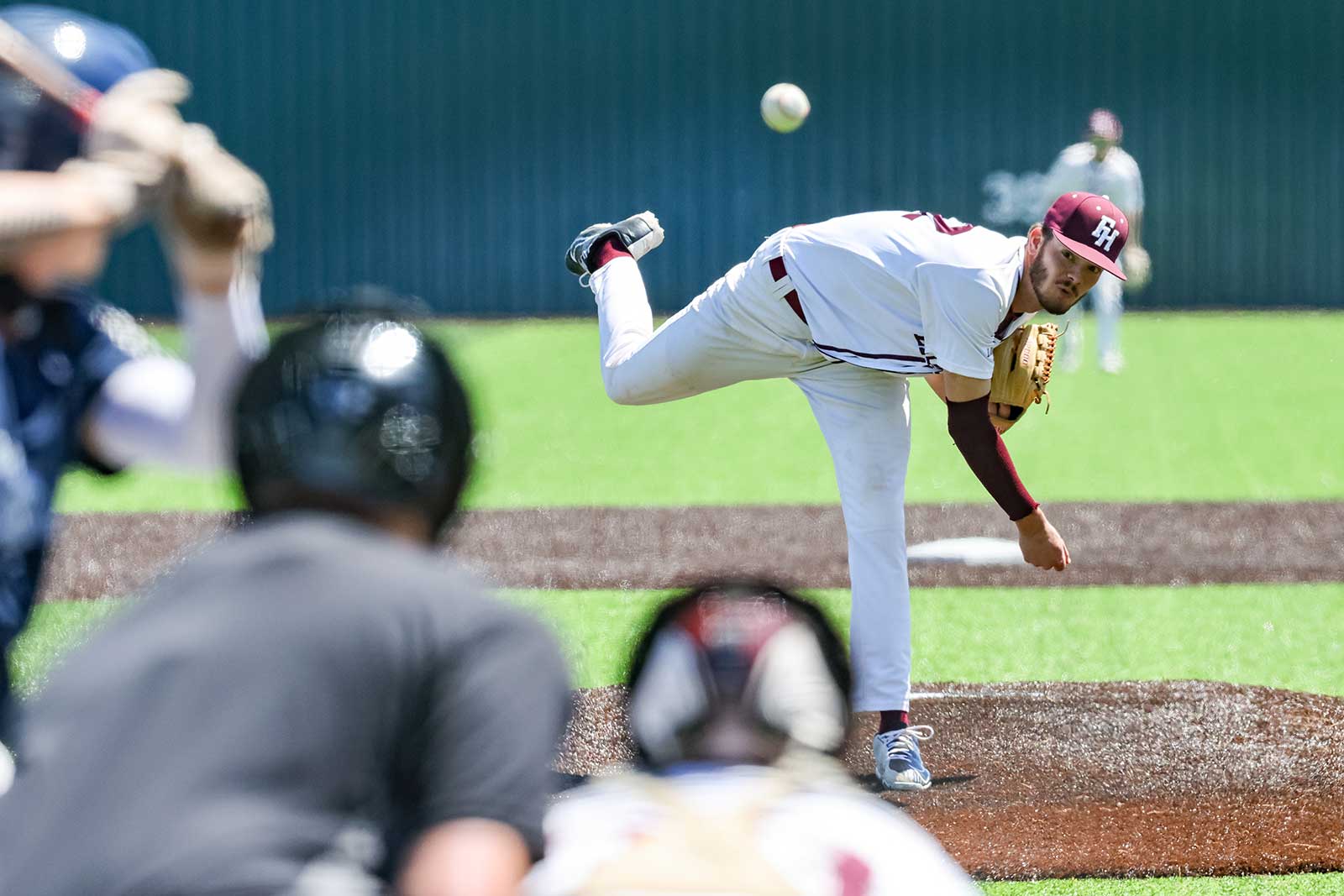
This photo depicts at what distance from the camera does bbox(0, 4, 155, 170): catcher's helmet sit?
2.18m

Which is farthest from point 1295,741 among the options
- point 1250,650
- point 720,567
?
point 720,567

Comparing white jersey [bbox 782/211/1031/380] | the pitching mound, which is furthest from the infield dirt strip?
white jersey [bbox 782/211/1031/380]

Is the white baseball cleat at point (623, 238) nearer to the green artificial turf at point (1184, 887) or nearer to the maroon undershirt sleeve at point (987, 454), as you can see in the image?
the maroon undershirt sleeve at point (987, 454)

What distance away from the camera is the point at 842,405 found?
461 cm

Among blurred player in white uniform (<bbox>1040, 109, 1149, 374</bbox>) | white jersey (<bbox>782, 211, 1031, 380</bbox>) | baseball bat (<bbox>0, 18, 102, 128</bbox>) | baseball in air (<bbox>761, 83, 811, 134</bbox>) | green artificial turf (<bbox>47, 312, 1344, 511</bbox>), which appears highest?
baseball in air (<bbox>761, 83, 811, 134</bbox>)

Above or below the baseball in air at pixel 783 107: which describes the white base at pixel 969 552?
below

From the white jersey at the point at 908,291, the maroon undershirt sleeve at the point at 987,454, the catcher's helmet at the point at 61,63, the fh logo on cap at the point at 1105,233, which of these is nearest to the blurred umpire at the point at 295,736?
the catcher's helmet at the point at 61,63

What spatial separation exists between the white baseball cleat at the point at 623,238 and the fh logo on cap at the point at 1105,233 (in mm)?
1741

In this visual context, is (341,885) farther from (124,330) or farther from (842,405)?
(842,405)

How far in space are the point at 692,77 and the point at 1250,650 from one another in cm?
1678

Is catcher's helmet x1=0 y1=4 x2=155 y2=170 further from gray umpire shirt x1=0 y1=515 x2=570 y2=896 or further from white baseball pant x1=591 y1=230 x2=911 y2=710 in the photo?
white baseball pant x1=591 y1=230 x2=911 y2=710

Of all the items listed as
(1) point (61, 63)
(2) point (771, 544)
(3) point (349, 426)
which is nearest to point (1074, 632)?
(2) point (771, 544)

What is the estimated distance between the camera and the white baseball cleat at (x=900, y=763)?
14.8ft

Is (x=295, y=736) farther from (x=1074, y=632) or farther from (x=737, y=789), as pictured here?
(x=1074, y=632)
